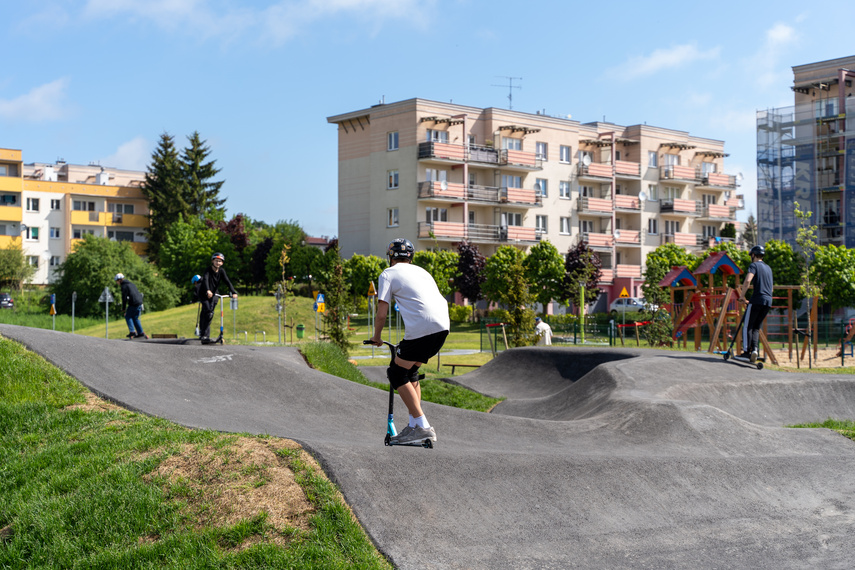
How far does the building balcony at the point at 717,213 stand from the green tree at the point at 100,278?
170 feet

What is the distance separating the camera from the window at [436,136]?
6341cm

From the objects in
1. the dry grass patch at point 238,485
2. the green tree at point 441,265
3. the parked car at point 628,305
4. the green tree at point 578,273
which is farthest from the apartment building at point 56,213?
the dry grass patch at point 238,485

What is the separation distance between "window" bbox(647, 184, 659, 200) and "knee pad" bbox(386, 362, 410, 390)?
7158cm

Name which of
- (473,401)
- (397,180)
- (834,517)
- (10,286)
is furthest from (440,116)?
(834,517)

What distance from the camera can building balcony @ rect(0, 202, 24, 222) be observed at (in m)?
79.9

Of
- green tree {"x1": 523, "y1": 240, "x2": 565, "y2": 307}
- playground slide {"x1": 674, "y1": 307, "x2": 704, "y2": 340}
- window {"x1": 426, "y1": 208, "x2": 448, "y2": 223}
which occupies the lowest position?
playground slide {"x1": 674, "y1": 307, "x2": 704, "y2": 340}

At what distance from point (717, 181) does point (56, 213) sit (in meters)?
70.2

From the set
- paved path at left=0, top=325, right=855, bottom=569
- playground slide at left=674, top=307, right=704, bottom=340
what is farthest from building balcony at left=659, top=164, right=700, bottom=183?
paved path at left=0, top=325, right=855, bottom=569

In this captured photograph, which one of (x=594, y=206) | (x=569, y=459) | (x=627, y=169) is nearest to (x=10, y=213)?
(x=594, y=206)

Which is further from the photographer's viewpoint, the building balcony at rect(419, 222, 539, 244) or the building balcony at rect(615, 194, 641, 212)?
the building balcony at rect(615, 194, 641, 212)

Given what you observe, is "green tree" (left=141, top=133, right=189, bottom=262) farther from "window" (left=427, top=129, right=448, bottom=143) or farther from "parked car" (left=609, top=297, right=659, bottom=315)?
"parked car" (left=609, top=297, right=659, bottom=315)

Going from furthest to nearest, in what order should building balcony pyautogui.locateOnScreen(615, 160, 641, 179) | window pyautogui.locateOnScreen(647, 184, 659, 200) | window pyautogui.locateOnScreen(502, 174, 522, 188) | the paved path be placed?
window pyautogui.locateOnScreen(647, 184, 659, 200) < building balcony pyautogui.locateOnScreen(615, 160, 641, 179) < window pyautogui.locateOnScreen(502, 174, 522, 188) < the paved path

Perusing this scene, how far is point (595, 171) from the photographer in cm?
7094

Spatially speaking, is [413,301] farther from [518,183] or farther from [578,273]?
[518,183]
